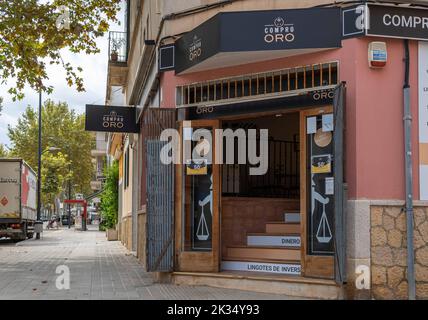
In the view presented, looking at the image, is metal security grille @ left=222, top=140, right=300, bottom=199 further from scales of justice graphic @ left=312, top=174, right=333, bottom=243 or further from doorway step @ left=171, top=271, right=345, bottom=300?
scales of justice graphic @ left=312, top=174, right=333, bottom=243

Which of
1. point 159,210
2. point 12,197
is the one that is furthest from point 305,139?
point 12,197

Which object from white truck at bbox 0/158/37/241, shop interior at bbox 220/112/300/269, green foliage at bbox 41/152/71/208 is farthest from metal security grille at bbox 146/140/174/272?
green foliage at bbox 41/152/71/208

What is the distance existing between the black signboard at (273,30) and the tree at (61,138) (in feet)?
175

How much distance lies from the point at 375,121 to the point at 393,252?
192 cm

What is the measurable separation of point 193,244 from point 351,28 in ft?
14.7

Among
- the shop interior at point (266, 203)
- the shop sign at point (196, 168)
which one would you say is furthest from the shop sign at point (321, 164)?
the shop sign at point (196, 168)

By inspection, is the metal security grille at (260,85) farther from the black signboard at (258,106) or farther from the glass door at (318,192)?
the glass door at (318,192)

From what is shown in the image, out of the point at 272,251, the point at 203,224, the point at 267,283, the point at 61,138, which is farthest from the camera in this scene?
the point at 61,138

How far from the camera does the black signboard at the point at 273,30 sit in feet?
30.9

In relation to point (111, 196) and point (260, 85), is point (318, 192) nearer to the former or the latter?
point (260, 85)

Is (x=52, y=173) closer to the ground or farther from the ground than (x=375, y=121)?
farther from the ground

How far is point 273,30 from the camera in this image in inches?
380

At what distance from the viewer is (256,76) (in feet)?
33.9
